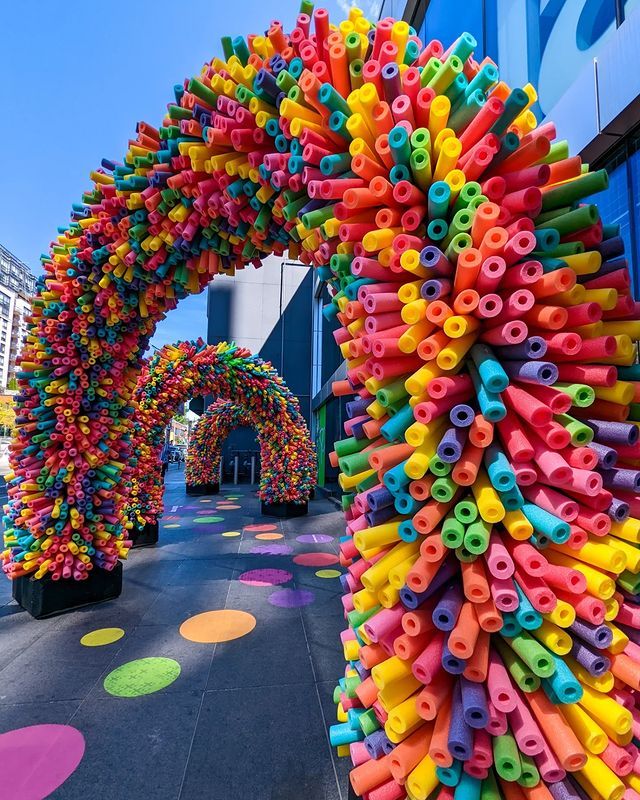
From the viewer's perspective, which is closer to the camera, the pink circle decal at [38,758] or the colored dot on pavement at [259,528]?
the pink circle decal at [38,758]

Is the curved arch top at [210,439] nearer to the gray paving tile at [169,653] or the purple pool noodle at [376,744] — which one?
the gray paving tile at [169,653]

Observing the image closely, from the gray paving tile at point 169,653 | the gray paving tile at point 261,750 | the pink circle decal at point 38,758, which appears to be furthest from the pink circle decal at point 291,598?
the pink circle decal at point 38,758

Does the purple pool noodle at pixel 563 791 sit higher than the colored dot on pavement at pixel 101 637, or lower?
higher

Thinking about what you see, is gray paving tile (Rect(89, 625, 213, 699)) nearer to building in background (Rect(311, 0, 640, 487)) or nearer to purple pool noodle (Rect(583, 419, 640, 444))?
purple pool noodle (Rect(583, 419, 640, 444))

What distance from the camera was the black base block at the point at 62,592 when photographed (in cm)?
418

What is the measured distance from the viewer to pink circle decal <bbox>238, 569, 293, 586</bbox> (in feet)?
17.2

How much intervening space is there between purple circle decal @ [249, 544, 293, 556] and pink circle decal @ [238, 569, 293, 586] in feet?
3.02

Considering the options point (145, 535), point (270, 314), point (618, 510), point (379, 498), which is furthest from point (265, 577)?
point (270, 314)

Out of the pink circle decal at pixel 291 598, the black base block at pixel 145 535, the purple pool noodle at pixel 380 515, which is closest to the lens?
the purple pool noodle at pixel 380 515

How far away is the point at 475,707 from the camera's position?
122 centimetres

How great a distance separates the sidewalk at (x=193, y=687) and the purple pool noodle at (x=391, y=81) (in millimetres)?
2998

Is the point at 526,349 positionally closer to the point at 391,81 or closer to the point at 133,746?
the point at 391,81

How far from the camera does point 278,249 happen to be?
2.81 m

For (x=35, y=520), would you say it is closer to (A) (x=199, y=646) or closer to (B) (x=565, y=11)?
(A) (x=199, y=646)
